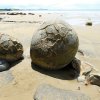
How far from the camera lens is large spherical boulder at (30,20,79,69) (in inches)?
244

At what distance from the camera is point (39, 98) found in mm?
4887

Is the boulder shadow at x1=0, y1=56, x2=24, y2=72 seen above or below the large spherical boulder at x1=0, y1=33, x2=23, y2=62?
below

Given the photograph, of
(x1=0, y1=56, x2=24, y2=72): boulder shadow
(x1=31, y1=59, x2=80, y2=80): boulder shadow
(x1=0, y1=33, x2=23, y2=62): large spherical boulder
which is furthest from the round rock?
(x1=31, y1=59, x2=80, y2=80): boulder shadow

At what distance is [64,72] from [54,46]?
27.7 inches

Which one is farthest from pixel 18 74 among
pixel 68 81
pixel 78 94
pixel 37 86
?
pixel 78 94

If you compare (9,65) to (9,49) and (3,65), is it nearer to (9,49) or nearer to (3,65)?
(3,65)

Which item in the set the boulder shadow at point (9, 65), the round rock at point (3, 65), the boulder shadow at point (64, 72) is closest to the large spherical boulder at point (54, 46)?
the boulder shadow at point (64, 72)

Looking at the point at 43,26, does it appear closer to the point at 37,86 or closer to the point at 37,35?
the point at 37,35

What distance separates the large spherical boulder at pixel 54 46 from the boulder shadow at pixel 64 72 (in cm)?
11

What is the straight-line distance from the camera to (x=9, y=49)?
21.6 feet

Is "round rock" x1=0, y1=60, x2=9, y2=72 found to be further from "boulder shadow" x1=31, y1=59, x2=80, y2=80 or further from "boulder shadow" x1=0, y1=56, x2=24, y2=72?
"boulder shadow" x1=31, y1=59, x2=80, y2=80

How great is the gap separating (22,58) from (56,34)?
1213 mm

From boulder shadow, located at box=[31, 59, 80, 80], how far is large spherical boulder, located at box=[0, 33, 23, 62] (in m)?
0.51

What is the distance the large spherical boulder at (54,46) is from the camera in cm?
620
